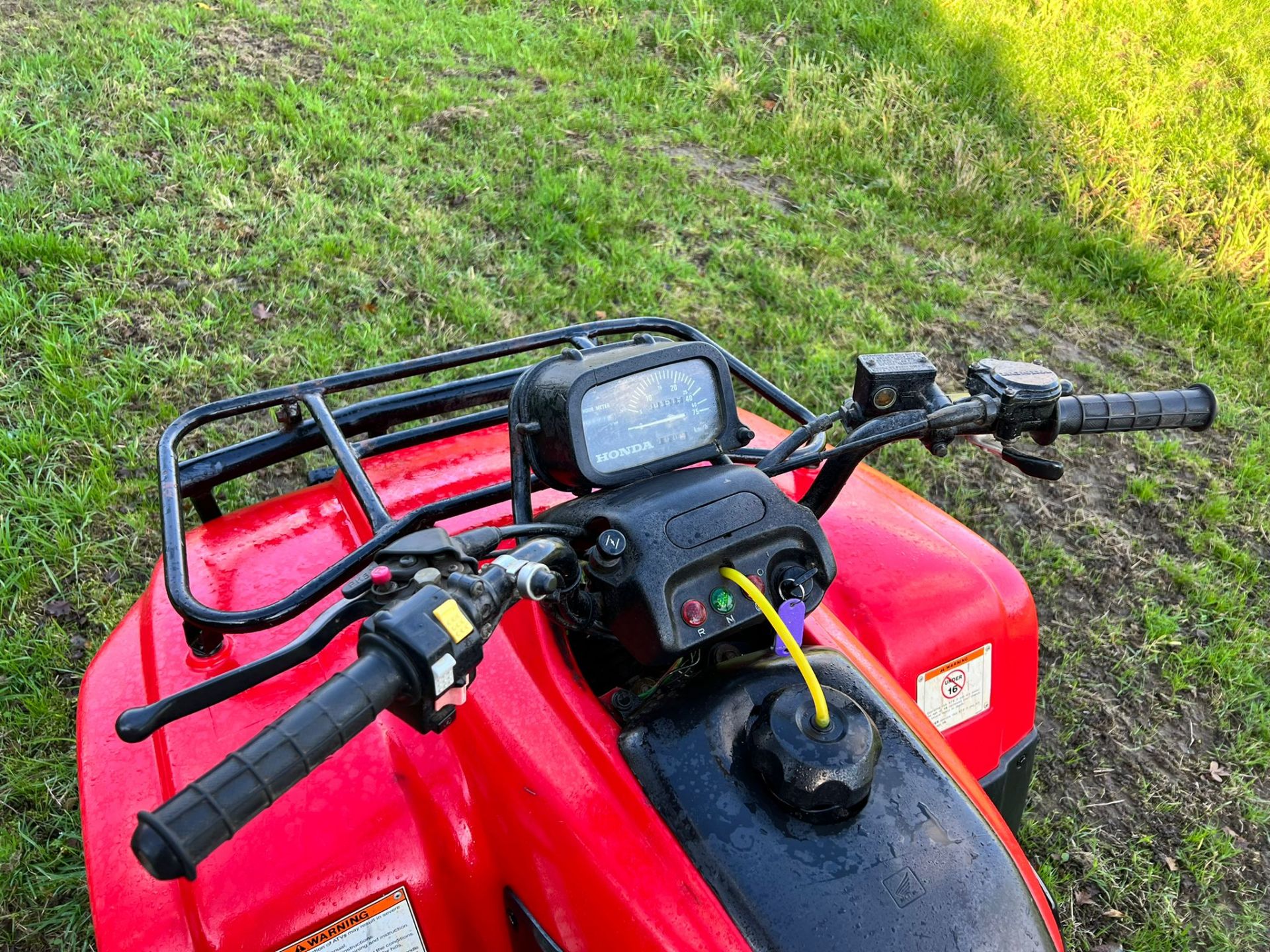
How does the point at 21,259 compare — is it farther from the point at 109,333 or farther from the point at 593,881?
the point at 593,881

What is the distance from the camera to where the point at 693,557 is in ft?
3.81

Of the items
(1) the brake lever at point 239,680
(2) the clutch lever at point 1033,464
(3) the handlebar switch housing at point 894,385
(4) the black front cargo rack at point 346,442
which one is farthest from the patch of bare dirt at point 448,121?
(1) the brake lever at point 239,680

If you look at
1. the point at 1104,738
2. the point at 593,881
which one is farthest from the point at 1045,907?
the point at 1104,738

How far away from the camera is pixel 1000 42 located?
5.86 m

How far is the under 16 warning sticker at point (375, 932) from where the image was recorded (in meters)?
1.34

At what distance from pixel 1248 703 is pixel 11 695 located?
11.8 feet

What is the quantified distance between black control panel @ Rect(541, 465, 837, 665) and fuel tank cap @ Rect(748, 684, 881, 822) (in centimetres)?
12

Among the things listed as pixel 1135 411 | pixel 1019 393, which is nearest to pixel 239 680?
pixel 1019 393

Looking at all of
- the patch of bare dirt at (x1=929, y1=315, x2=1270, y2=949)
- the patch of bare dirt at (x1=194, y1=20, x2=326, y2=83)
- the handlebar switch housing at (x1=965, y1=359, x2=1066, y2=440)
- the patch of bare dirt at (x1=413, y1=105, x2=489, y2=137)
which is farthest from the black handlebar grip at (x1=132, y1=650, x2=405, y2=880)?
the patch of bare dirt at (x1=194, y1=20, x2=326, y2=83)

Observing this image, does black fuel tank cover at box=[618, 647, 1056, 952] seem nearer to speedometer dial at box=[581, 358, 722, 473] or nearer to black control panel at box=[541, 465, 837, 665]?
black control panel at box=[541, 465, 837, 665]

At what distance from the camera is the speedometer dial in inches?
52.4

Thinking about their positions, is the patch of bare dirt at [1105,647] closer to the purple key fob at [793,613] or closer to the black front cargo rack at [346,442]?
the black front cargo rack at [346,442]

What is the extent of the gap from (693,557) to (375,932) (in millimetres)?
727

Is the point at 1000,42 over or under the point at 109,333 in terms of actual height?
over
